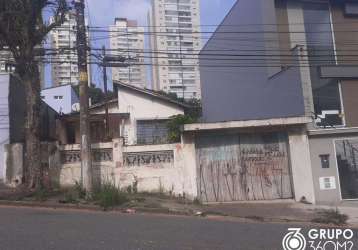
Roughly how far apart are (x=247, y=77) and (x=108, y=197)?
13.9 meters

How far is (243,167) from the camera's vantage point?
57.6 ft

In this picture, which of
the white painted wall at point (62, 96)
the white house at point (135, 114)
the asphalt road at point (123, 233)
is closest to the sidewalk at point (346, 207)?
the asphalt road at point (123, 233)

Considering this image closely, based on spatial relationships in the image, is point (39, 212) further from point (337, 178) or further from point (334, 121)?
point (334, 121)

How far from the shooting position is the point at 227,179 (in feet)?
57.3

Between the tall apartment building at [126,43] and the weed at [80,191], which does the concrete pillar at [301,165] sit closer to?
the tall apartment building at [126,43]

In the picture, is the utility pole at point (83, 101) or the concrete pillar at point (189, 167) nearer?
the utility pole at point (83, 101)

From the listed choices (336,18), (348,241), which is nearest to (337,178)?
(336,18)

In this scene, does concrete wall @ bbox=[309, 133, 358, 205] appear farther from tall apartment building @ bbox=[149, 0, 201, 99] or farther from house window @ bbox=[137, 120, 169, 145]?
house window @ bbox=[137, 120, 169, 145]

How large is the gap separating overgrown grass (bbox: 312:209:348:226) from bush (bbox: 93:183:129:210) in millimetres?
5490

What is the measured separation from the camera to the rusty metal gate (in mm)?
17391

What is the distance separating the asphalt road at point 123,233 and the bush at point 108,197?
79.9 inches

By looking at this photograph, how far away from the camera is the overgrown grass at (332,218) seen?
13.5 metres

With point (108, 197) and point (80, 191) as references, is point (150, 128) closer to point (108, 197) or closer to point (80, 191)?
point (80, 191)

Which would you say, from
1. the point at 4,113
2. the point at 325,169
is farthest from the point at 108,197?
the point at 325,169
